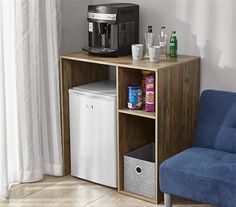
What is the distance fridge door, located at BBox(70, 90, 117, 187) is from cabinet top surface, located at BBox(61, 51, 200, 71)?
0.73ft

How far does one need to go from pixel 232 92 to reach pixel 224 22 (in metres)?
0.43

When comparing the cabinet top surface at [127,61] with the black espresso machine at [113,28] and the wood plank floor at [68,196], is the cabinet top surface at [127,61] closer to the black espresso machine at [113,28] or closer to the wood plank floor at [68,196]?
the black espresso machine at [113,28]

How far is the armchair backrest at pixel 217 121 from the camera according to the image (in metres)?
3.41

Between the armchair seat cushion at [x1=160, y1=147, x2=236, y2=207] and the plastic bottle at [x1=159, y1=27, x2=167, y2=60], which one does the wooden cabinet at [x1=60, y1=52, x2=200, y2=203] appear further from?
the armchair seat cushion at [x1=160, y1=147, x2=236, y2=207]

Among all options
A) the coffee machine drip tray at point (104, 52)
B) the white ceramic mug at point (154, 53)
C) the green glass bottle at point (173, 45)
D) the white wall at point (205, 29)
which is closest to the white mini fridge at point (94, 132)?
the coffee machine drip tray at point (104, 52)

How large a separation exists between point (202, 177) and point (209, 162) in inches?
5.6

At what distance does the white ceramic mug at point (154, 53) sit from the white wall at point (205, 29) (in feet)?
1.00

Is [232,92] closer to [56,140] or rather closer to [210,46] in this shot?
[210,46]

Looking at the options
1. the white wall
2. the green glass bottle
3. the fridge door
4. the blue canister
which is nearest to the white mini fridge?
the fridge door

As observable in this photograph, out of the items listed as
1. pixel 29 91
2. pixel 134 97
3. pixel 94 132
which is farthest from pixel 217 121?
pixel 29 91

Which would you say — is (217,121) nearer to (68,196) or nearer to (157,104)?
(157,104)

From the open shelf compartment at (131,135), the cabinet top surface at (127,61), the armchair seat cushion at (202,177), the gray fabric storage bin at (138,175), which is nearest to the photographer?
the armchair seat cushion at (202,177)

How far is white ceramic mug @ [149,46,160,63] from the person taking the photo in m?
3.48

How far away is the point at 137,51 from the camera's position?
3.57 m
